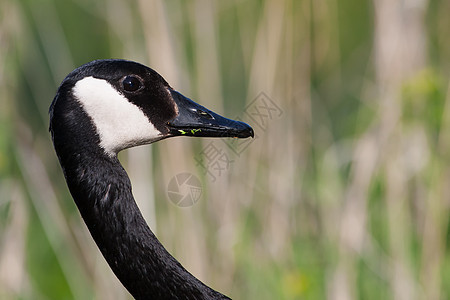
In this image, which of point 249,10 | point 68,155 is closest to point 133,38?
point 249,10

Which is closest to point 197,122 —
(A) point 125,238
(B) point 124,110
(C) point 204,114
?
(C) point 204,114

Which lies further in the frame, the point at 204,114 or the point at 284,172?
the point at 284,172

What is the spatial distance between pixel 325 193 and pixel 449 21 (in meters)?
0.68

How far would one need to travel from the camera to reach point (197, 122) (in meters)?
1.49

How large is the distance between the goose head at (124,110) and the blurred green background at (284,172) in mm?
638

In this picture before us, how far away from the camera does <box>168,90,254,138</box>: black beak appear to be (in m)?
1.47

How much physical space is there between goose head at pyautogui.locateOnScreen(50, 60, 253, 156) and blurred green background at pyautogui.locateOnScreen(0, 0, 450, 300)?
2.09 feet

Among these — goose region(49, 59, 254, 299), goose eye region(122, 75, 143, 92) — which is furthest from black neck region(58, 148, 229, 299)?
goose eye region(122, 75, 143, 92)

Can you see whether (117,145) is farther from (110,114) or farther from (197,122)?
(197,122)

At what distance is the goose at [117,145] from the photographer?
55.6 inches

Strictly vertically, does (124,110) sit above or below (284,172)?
above

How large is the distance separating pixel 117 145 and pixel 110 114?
65 millimetres

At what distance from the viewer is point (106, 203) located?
1436mm

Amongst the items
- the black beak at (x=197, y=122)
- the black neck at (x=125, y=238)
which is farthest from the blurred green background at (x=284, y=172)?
the black neck at (x=125, y=238)
